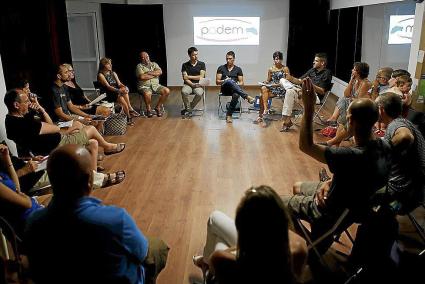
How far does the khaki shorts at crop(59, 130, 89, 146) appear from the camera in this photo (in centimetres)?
396

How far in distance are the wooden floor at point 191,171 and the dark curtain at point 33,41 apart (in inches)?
56.4

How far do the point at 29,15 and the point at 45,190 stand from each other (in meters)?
3.13

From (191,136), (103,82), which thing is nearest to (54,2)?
(103,82)

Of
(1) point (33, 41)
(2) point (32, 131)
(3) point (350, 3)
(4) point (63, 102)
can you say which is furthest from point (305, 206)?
(3) point (350, 3)

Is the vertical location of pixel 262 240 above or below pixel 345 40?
below

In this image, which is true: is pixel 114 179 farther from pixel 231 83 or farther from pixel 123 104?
pixel 231 83

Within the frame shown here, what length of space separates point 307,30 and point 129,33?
4106 mm

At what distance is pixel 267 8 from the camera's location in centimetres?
936

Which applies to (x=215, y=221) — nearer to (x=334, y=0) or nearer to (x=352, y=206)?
(x=352, y=206)

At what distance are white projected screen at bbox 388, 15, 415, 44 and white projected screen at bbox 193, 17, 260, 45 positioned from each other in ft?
11.3

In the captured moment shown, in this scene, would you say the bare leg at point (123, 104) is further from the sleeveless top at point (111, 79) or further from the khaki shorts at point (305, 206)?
the khaki shorts at point (305, 206)

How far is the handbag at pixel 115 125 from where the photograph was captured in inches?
226

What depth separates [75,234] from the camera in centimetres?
143

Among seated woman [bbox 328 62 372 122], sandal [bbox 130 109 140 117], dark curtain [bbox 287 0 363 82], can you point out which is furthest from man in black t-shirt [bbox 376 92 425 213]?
dark curtain [bbox 287 0 363 82]
